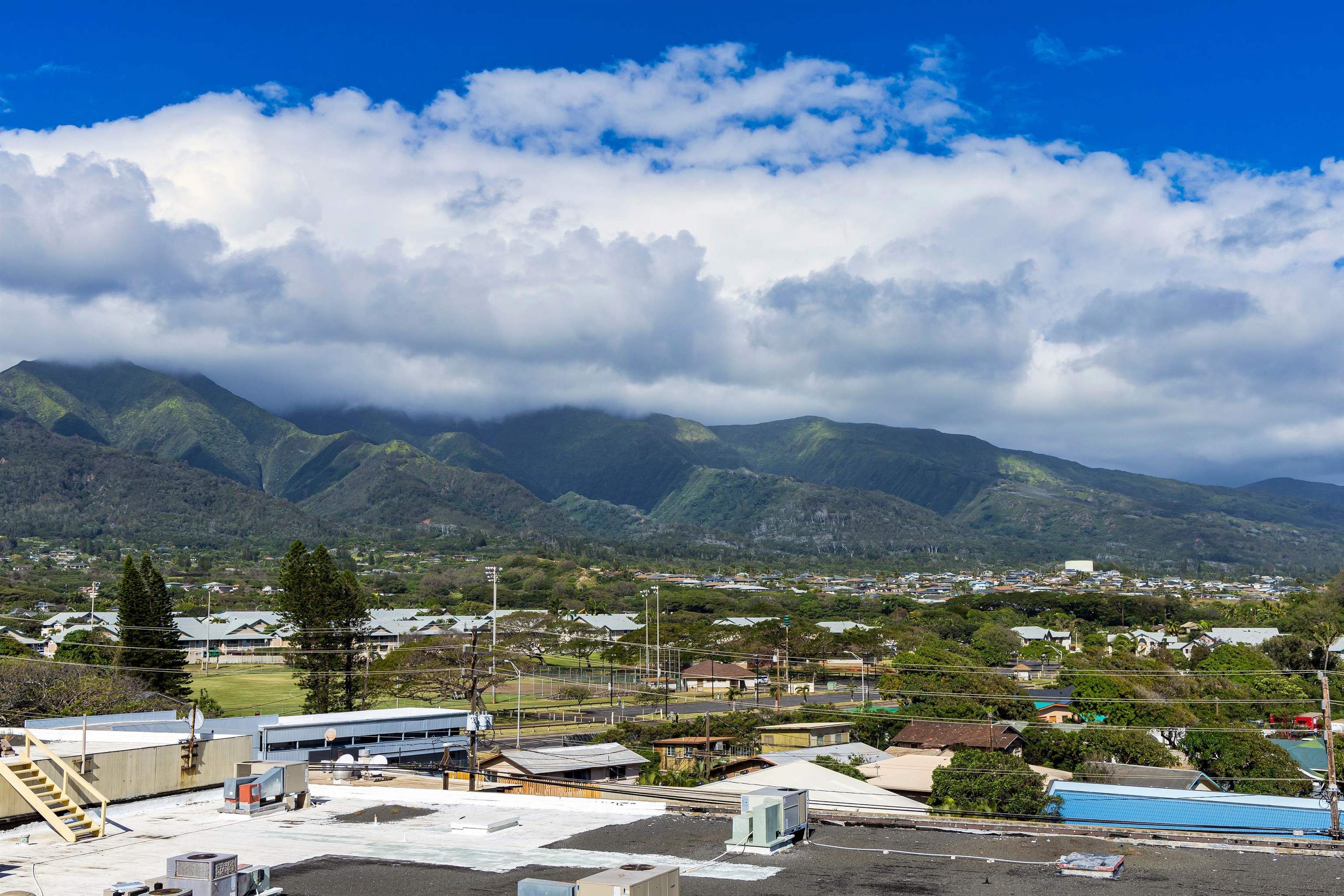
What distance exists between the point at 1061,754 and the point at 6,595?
16068 centimetres

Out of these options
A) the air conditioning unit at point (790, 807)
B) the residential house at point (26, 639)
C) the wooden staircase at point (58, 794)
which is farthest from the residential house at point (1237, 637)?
the residential house at point (26, 639)

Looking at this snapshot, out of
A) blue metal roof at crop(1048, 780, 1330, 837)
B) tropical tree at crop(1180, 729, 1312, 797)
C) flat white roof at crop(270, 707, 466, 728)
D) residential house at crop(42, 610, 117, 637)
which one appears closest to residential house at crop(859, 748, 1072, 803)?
blue metal roof at crop(1048, 780, 1330, 837)

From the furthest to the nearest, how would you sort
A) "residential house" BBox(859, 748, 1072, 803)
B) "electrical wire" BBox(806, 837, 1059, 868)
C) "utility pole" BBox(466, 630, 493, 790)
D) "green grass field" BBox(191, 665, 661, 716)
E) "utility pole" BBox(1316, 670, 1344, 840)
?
"green grass field" BBox(191, 665, 661, 716)
"residential house" BBox(859, 748, 1072, 803)
"utility pole" BBox(466, 630, 493, 790)
"utility pole" BBox(1316, 670, 1344, 840)
"electrical wire" BBox(806, 837, 1059, 868)

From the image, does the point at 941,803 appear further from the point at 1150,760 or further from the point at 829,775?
the point at 1150,760

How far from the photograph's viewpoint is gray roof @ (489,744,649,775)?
39.7 meters

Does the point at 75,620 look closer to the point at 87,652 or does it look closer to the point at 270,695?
the point at 87,652

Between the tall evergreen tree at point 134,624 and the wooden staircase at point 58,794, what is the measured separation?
182 feet

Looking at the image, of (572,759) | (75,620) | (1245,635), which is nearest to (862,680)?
(1245,635)

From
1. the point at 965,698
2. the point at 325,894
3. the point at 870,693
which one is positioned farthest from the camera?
the point at 870,693

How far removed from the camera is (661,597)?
615 feet

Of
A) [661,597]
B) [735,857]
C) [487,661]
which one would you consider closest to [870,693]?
[487,661]

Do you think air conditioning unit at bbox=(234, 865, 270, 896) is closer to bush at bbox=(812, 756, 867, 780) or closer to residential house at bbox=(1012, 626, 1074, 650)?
bush at bbox=(812, 756, 867, 780)

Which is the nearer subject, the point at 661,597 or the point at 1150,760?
the point at 1150,760

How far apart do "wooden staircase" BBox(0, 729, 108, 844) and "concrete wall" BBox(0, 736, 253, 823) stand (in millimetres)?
183
